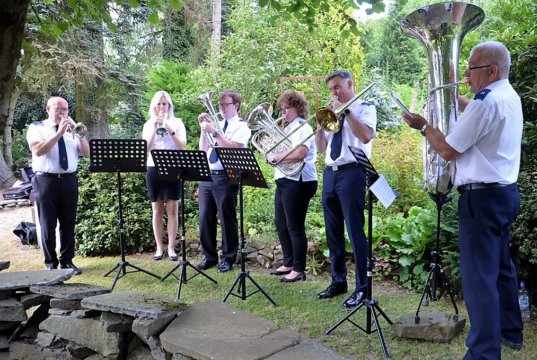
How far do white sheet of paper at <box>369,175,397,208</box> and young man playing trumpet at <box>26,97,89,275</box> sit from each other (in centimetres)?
353

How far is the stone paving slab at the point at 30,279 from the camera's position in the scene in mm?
3914

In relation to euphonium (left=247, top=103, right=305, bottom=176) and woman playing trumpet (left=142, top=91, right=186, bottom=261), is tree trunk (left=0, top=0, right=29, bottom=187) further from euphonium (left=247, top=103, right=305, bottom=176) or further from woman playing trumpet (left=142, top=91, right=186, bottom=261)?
woman playing trumpet (left=142, top=91, right=186, bottom=261)

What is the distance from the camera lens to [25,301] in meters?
3.87

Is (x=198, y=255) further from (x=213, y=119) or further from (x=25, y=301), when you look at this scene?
(x=25, y=301)

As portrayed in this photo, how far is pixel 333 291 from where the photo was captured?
457 cm

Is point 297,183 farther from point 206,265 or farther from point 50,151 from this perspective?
point 50,151

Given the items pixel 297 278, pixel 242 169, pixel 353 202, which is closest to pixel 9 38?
pixel 242 169

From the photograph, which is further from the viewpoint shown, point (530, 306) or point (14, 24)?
point (530, 306)

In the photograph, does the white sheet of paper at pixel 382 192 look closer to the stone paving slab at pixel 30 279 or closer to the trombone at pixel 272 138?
the trombone at pixel 272 138

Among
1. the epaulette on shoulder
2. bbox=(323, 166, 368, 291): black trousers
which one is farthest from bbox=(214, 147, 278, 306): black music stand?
the epaulette on shoulder

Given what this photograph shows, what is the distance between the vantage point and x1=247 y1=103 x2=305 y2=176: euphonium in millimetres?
4844

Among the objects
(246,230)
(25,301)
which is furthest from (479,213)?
(246,230)

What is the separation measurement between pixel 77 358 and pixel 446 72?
128 inches

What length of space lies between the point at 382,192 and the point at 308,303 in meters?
1.65
